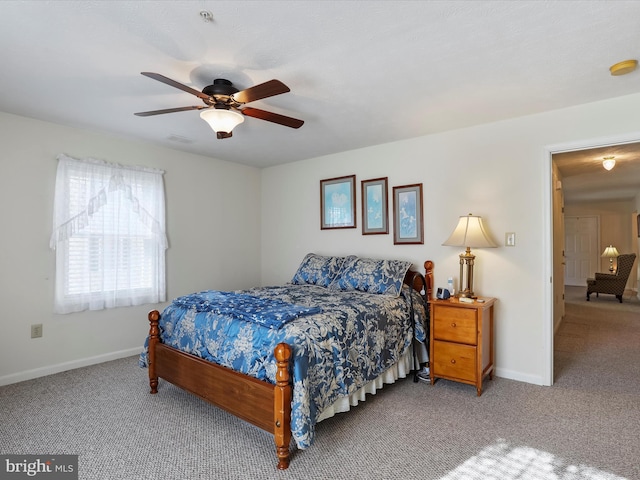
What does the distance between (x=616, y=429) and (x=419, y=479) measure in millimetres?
1453

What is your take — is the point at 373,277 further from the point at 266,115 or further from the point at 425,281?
the point at 266,115

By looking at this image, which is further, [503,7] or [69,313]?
[69,313]

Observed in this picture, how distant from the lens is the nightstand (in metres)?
2.84

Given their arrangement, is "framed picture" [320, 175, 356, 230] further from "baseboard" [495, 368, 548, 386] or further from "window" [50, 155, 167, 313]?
"baseboard" [495, 368, 548, 386]

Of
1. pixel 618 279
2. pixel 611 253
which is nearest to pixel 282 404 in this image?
pixel 618 279

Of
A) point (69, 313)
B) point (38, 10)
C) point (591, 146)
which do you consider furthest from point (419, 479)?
point (69, 313)

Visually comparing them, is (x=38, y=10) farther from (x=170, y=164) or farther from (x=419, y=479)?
(x=419, y=479)

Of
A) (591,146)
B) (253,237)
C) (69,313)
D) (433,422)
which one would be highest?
(591,146)

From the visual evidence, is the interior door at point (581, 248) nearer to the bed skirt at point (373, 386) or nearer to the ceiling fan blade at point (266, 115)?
the bed skirt at point (373, 386)

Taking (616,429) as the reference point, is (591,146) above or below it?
above

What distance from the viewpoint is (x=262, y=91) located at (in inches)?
82.0

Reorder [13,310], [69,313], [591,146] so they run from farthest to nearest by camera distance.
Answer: [69,313] < [13,310] < [591,146]

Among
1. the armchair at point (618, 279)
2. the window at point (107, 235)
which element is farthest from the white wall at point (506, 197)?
the armchair at point (618, 279)

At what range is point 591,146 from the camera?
2861mm
